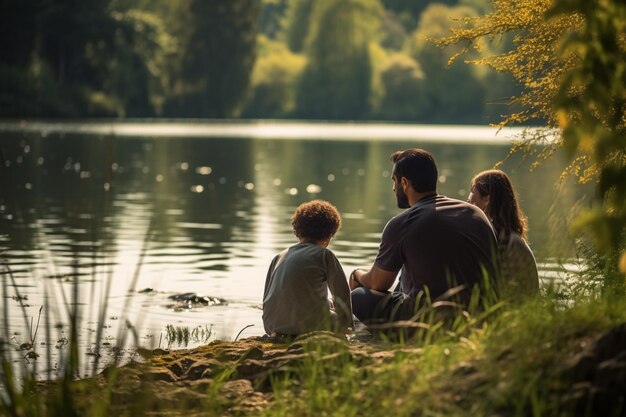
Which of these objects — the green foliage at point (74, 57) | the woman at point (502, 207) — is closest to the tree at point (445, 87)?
the green foliage at point (74, 57)

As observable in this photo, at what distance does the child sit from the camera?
7.13 m

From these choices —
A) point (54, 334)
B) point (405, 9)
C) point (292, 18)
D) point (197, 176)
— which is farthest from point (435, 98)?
point (54, 334)

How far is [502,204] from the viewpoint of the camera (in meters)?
7.72

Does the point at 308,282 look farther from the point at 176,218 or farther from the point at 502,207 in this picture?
the point at 176,218

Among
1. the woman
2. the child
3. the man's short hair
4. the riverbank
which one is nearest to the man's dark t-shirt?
the man's short hair

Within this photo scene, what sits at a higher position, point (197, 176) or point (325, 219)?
point (325, 219)

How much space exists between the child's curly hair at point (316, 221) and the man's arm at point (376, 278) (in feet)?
1.19

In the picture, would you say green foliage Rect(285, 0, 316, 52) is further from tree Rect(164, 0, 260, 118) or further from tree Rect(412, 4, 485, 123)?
tree Rect(164, 0, 260, 118)

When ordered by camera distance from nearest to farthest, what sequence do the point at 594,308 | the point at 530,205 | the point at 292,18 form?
the point at 594,308 < the point at 530,205 < the point at 292,18

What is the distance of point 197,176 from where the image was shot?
96.4 ft

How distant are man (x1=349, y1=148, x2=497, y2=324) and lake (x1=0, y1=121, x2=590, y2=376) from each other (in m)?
0.52

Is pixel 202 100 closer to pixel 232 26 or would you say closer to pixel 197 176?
pixel 232 26

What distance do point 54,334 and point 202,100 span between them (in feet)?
236

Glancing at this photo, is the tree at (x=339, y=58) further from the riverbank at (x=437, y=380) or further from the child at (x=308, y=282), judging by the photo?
the riverbank at (x=437, y=380)
